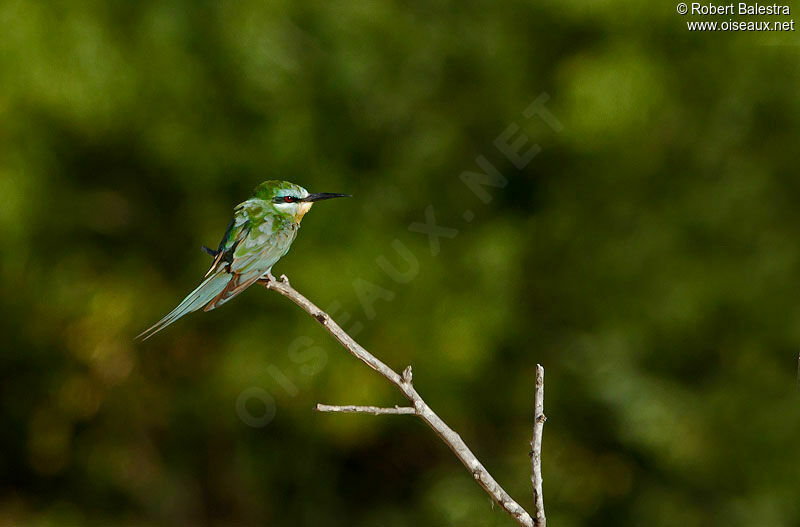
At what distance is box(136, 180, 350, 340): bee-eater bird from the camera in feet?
6.16

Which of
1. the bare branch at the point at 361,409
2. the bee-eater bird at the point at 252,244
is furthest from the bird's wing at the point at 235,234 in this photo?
the bare branch at the point at 361,409

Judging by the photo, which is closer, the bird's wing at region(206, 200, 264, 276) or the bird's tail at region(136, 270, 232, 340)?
the bird's tail at region(136, 270, 232, 340)

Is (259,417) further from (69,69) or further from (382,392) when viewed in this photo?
(69,69)

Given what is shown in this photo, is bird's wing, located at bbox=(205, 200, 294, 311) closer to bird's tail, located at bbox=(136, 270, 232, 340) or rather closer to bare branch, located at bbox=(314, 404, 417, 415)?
bird's tail, located at bbox=(136, 270, 232, 340)

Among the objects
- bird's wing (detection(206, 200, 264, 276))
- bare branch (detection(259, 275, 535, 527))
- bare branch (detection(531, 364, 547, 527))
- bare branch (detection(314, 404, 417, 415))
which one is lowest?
bird's wing (detection(206, 200, 264, 276))

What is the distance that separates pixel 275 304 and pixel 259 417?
1.06 metres

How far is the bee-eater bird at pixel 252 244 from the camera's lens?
188 cm

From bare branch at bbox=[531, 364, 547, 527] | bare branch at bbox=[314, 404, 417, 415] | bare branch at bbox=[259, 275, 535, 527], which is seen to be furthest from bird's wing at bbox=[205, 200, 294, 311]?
bare branch at bbox=[531, 364, 547, 527]

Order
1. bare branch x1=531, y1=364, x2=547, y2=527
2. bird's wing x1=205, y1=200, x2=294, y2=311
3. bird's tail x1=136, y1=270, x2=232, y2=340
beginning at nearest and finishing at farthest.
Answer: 1. bare branch x1=531, y1=364, x2=547, y2=527
2. bird's tail x1=136, y1=270, x2=232, y2=340
3. bird's wing x1=205, y1=200, x2=294, y2=311

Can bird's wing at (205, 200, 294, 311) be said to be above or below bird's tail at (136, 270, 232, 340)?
above

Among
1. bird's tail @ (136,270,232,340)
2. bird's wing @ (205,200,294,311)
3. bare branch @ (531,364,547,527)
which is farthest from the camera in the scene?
bird's wing @ (205,200,294,311)

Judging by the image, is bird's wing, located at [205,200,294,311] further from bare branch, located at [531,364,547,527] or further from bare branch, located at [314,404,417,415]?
bare branch, located at [531,364,547,527]

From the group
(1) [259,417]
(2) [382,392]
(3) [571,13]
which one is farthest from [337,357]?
(3) [571,13]

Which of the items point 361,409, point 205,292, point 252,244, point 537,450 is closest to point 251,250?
point 252,244
